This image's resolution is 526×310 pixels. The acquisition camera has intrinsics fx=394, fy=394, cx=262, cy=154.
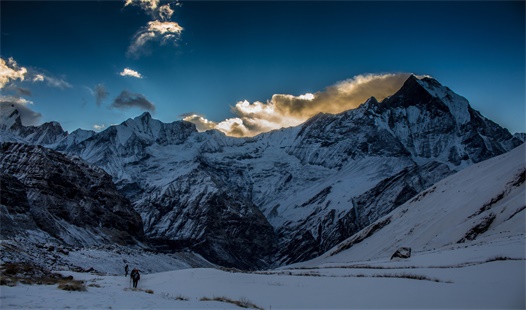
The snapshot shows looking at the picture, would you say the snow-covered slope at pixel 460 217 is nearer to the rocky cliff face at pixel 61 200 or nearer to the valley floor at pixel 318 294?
the valley floor at pixel 318 294

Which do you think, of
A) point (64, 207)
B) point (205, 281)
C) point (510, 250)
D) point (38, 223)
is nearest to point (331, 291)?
point (205, 281)

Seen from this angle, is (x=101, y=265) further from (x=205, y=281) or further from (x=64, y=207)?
(x=64, y=207)

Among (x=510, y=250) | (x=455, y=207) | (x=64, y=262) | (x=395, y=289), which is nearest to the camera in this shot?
(x=395, y=289)

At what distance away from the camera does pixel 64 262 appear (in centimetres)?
5097

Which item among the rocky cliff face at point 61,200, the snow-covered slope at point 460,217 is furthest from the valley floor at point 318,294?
the rocky cliff face at point 61,200

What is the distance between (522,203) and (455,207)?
1078 inches

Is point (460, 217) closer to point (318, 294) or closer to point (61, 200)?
point (318, 294)

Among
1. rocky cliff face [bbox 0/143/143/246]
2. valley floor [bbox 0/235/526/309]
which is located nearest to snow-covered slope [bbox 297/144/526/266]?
valley floor [bbox 0/235/526/309]

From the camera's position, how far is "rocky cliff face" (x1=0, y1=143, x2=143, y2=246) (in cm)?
12519

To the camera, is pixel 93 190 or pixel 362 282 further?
pixel 93 190

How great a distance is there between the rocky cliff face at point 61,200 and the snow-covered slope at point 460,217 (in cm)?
9117

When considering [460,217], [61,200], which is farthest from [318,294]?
[61,200]

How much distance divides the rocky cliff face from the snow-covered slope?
9117 cm

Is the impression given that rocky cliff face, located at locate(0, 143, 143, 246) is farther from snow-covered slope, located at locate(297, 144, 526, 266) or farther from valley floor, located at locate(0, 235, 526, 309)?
valley floor, located at locate(0, 235, 526, 309)
